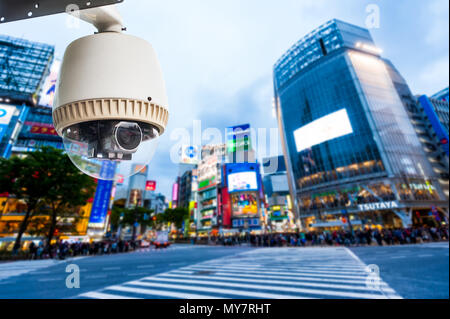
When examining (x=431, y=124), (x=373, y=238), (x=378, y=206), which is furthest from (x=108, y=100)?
(x=431, y=124)

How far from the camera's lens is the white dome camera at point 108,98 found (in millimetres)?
765

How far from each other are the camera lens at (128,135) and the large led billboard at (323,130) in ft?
165

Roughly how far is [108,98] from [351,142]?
50.0m

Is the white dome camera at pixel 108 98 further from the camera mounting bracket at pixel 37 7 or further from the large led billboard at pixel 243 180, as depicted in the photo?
the large led billboard at pixel 243 180

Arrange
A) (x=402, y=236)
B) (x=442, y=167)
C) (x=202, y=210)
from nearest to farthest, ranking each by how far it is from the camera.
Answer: (x=402, y=236)
(x=442, y=167)
(x=202, y=210)

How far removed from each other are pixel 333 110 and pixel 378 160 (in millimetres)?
14209

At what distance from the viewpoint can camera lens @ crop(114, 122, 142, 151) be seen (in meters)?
0.82

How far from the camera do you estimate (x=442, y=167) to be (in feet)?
145

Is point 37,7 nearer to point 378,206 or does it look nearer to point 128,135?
point 128,135

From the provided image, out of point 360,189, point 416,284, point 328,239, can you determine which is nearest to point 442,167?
point 360,189

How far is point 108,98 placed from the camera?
0.75 m

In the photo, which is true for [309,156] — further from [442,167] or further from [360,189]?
[442,167]

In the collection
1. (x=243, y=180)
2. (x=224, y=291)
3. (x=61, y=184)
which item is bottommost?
(x=224, y=291)

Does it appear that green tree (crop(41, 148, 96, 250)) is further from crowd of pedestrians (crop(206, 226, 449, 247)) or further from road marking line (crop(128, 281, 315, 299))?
crowd of pedestrians (crop(206, 226, 449, 247))
